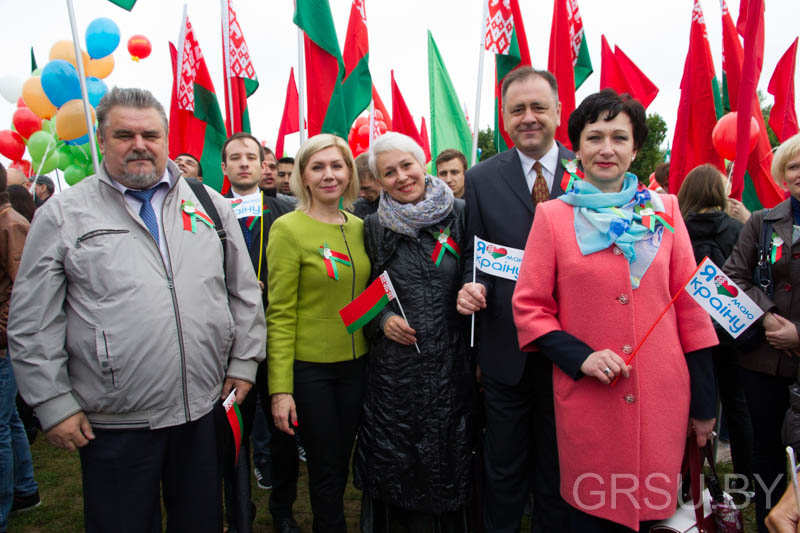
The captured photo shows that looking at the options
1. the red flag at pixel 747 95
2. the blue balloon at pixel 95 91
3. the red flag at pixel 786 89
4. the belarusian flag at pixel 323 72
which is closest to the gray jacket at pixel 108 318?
the belarusian flag at pixel 323 72

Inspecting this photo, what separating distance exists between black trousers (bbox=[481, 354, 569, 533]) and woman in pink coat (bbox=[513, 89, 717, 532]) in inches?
10.5

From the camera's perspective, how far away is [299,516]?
351cm

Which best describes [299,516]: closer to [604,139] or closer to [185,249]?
[185,249]

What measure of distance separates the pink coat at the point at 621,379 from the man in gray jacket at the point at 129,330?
1.41 metres

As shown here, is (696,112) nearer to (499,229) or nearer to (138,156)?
(499,229)

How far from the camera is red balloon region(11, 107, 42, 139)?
39.4ft

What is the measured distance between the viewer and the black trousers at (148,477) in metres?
1.97

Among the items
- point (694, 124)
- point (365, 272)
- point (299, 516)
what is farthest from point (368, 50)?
point (299, 516)

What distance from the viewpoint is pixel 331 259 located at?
264 centimetres

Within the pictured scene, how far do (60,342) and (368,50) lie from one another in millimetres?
5088

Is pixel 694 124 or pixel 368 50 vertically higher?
pixel 368 50

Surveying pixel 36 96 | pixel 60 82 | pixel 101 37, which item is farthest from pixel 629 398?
pixel 101 37

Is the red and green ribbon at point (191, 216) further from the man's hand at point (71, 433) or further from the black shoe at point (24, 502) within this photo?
the black shoe at point (24, 502)

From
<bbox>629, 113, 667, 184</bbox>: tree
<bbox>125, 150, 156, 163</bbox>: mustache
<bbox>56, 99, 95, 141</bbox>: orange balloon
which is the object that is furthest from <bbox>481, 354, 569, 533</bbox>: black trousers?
<bbox>629, 113, 667, 184</bbox>: tree
